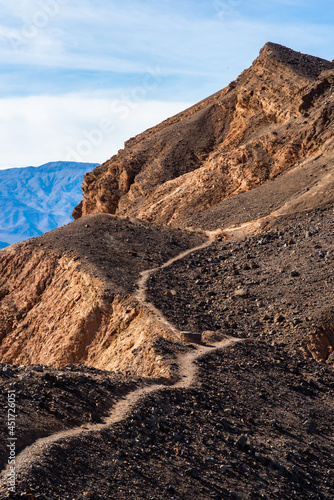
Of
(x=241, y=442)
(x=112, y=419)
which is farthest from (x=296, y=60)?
(x=112, y=419)

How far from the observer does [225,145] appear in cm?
5500

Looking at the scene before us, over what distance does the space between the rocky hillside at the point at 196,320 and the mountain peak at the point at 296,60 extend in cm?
18

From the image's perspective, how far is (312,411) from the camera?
2070 centimetres

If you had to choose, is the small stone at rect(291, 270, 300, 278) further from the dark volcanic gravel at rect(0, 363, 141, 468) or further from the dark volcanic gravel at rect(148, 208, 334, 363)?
the dark volcanic gravel at rect(0, 363, 141, 468)

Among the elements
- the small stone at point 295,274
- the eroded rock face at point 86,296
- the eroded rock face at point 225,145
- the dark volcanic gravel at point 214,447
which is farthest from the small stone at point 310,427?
the eroded rock face at point 225,145

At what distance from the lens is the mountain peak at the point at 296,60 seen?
176 ft

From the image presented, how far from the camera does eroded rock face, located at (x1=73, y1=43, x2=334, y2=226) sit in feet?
151

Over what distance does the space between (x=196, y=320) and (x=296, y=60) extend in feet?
116

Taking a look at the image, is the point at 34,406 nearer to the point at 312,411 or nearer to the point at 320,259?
the point at 312,411

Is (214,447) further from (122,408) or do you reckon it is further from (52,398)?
(52,398)

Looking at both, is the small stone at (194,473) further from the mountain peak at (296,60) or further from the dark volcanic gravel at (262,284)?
the mountain peak at (296,60)

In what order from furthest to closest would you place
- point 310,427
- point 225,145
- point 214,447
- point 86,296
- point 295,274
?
point 225,145
point 295,274
point 86,296
point 310,427
point 214,447

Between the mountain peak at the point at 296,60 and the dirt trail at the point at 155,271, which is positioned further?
the mountain peak at the point at 296,60

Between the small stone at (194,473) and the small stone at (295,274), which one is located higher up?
the small stone at (295,274)
